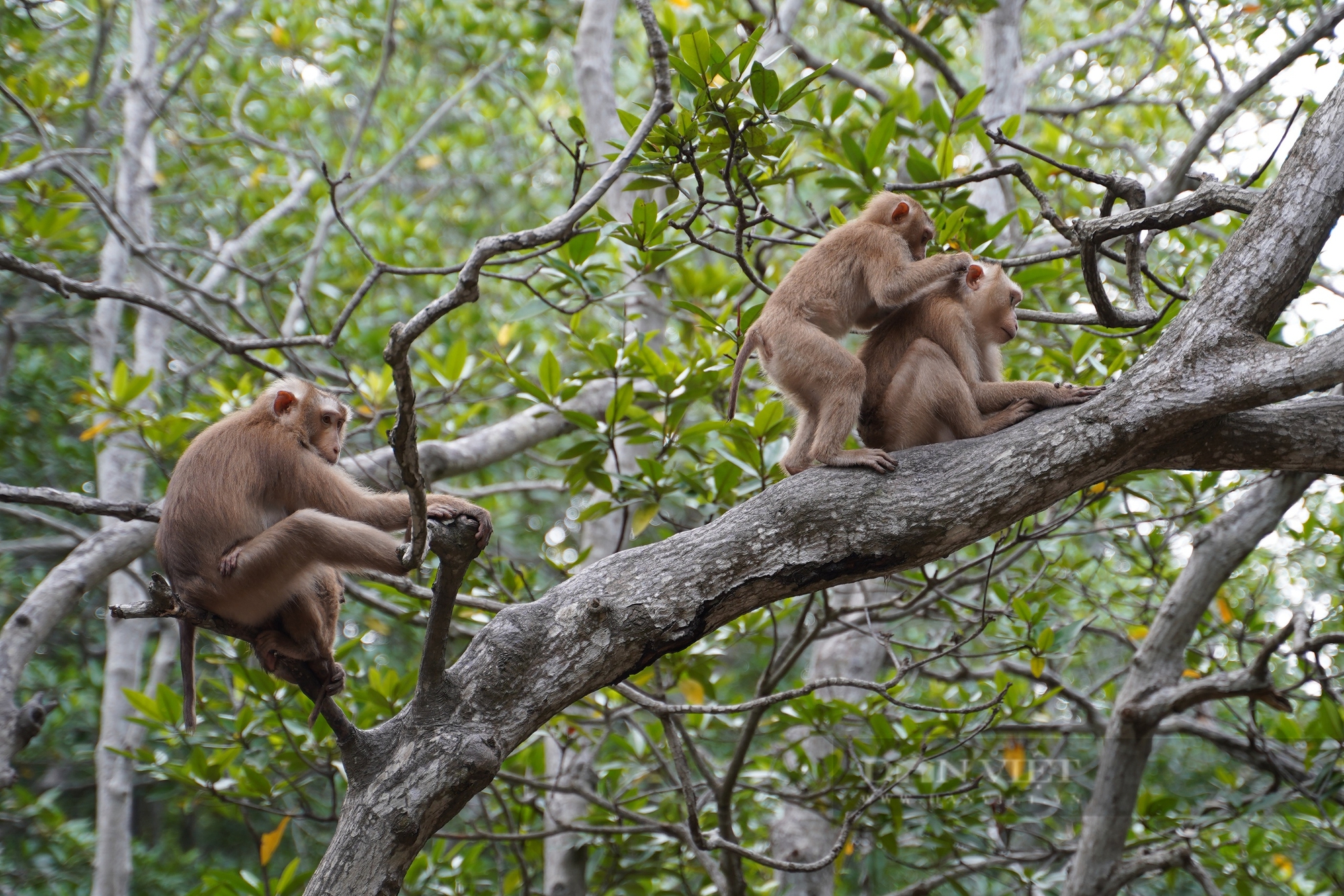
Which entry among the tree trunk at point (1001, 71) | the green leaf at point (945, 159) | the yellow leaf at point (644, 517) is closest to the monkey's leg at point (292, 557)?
the yellow leaf at point (644, 517)

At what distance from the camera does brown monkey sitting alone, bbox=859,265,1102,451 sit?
12.3ft

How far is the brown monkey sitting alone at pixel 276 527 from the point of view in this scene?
11.0ft

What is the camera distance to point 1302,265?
131 inches

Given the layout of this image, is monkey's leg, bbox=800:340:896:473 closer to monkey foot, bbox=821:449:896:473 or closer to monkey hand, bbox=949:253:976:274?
monkey foot, bbox=821:449:896:473

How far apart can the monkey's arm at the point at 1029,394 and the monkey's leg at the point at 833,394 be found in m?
0.47

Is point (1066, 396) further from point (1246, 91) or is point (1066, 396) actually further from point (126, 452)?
point (126, 452)

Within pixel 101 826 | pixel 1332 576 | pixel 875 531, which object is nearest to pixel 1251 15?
pixel 1332 576

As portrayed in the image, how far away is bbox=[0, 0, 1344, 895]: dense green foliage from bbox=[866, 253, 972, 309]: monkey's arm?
41 centimetres

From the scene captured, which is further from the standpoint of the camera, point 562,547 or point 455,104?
point 455,104

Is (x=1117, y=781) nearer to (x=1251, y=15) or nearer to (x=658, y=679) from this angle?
(x=658, y=679)

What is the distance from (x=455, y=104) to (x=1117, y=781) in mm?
8658

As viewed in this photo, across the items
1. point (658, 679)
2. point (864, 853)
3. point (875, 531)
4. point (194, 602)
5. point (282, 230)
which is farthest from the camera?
point (282, 230)

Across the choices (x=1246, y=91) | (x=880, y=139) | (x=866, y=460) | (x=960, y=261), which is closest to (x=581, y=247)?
(x=880, y=139)

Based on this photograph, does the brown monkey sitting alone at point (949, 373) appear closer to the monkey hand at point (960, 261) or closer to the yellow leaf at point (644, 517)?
the monkey hand at point (960, 261)
